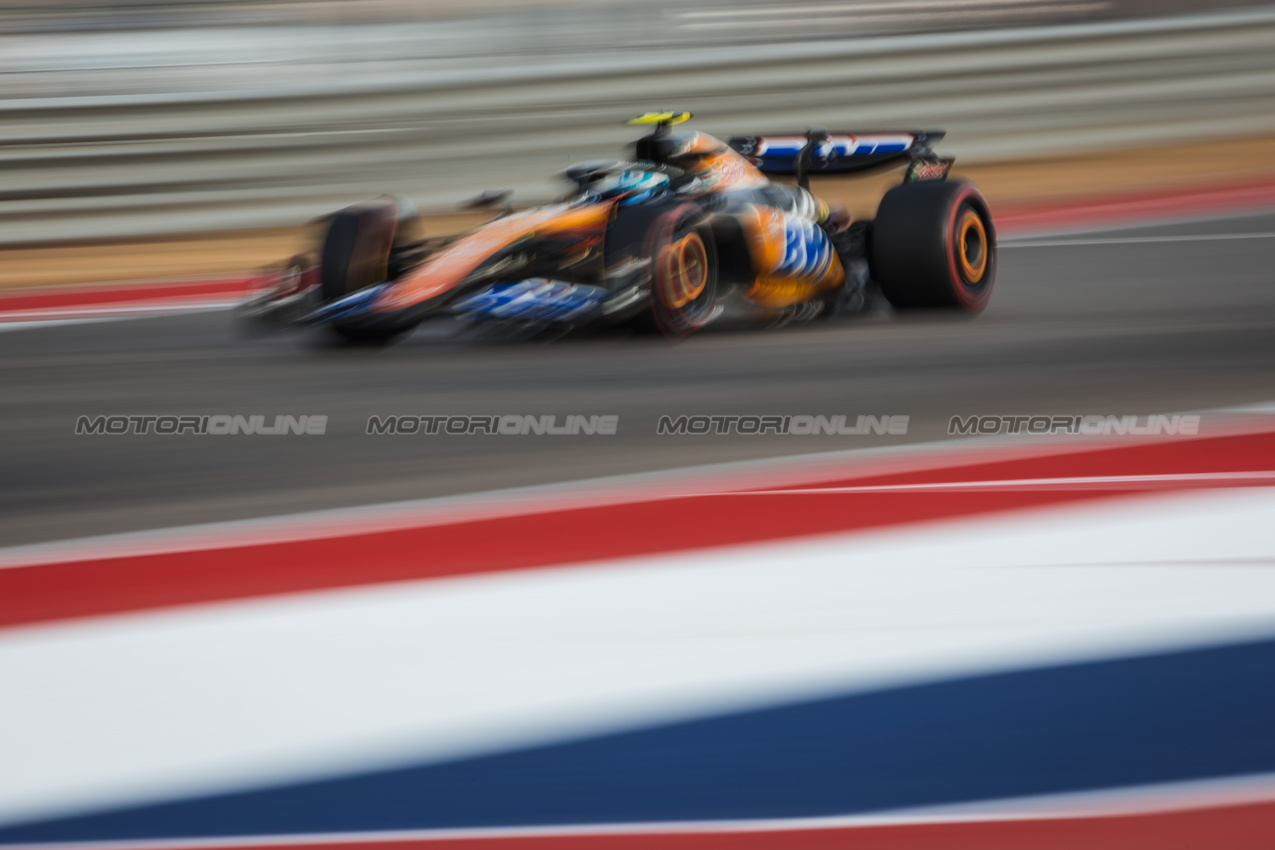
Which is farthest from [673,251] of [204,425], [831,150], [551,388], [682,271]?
[204,425]

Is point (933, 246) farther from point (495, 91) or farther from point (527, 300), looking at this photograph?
point (495, 91)

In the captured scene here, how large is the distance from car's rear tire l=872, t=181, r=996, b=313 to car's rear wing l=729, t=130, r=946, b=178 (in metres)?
0.29

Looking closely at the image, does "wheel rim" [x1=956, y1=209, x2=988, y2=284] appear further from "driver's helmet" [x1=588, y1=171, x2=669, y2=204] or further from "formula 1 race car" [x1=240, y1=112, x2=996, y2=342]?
"driver's helmet" [x1=588, y1=171, x2=669, y2=204]

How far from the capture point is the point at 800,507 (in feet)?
8.93

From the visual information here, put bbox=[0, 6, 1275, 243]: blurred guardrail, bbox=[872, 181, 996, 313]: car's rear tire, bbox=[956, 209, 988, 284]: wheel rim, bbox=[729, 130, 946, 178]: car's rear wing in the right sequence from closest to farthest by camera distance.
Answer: bbox=[872, 181, 996, 313]: car's rear tire < bbox=[956, 209, 988, 284]: wheel rim < bbox=[729, 130, 946, 178]: car's rear wing < bbox=[0, 6, 1275, 243]: blurred guardrail

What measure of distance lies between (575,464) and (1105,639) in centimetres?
135

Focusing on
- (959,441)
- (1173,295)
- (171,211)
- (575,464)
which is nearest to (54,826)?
(575,464)

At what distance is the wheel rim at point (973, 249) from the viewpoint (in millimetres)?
4898

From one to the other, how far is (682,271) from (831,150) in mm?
1063

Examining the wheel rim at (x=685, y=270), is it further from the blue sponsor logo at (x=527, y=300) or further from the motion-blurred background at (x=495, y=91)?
the motion-blurred background at (x=495, y=91)

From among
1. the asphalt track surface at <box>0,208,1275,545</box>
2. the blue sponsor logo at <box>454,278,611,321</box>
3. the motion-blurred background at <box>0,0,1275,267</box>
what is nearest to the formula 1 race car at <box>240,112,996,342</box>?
the blue sponsor logo at <box>454,278,611,321</box>

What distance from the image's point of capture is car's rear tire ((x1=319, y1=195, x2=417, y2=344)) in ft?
15.0

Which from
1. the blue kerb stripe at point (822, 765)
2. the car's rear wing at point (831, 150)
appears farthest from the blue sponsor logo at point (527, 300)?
the blue kerb stripe at point (822, 765)

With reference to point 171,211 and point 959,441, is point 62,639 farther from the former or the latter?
point 171,211
